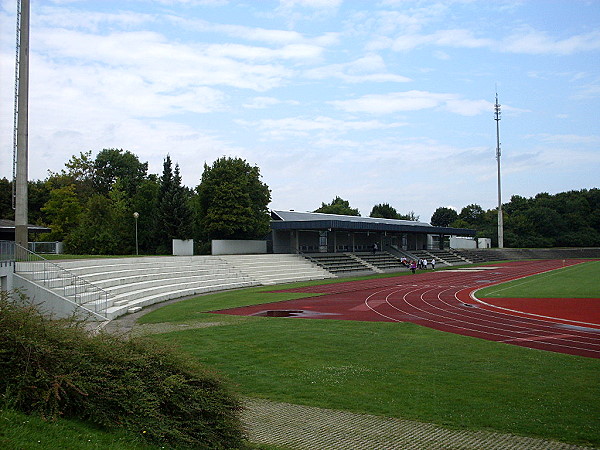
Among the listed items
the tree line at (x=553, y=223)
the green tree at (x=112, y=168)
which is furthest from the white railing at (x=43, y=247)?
the tree line at (x=553, y=223)

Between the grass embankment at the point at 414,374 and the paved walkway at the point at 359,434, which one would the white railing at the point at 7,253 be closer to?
the grass embankment at the point at 414,374

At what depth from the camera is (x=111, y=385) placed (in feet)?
20.1

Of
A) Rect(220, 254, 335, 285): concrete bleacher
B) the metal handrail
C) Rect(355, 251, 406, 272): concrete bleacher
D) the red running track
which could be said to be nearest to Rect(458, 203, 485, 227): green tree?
Rect(355, 251, 406, 272): concrete bleacher

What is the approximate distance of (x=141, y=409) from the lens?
605cm

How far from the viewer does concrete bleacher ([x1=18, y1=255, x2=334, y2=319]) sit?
21875mm

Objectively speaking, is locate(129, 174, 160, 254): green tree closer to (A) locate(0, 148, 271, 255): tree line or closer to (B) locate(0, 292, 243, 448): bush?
(A) locate(0, 148, 271, 255): tree line

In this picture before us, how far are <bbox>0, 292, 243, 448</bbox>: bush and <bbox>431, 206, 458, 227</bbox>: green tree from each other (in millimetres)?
133353

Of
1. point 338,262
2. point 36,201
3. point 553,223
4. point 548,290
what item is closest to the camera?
Answer: point 548,290

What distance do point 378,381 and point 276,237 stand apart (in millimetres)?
45699

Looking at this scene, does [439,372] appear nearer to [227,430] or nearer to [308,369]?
[308,369]

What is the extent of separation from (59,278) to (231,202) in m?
30.9

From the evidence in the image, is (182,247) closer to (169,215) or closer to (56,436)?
(169,215)

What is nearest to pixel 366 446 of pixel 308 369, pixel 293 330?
pixel 308 369

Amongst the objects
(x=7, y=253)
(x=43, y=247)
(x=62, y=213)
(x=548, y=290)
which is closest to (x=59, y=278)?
(x=7, y=253)
